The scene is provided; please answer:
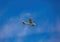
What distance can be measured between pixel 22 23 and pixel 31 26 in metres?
0.18

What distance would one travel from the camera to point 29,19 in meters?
1.91

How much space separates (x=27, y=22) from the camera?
1915 millimetres

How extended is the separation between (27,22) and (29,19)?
64 mm

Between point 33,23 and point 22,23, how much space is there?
22 centimetres

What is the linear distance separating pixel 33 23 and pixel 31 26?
0.13 metres

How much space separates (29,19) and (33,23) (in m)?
0.10

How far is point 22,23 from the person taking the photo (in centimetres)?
198

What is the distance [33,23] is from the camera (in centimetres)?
189

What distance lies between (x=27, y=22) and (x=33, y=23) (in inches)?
4.4

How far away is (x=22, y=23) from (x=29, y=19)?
0.16 metres

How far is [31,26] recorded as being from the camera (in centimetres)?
200
